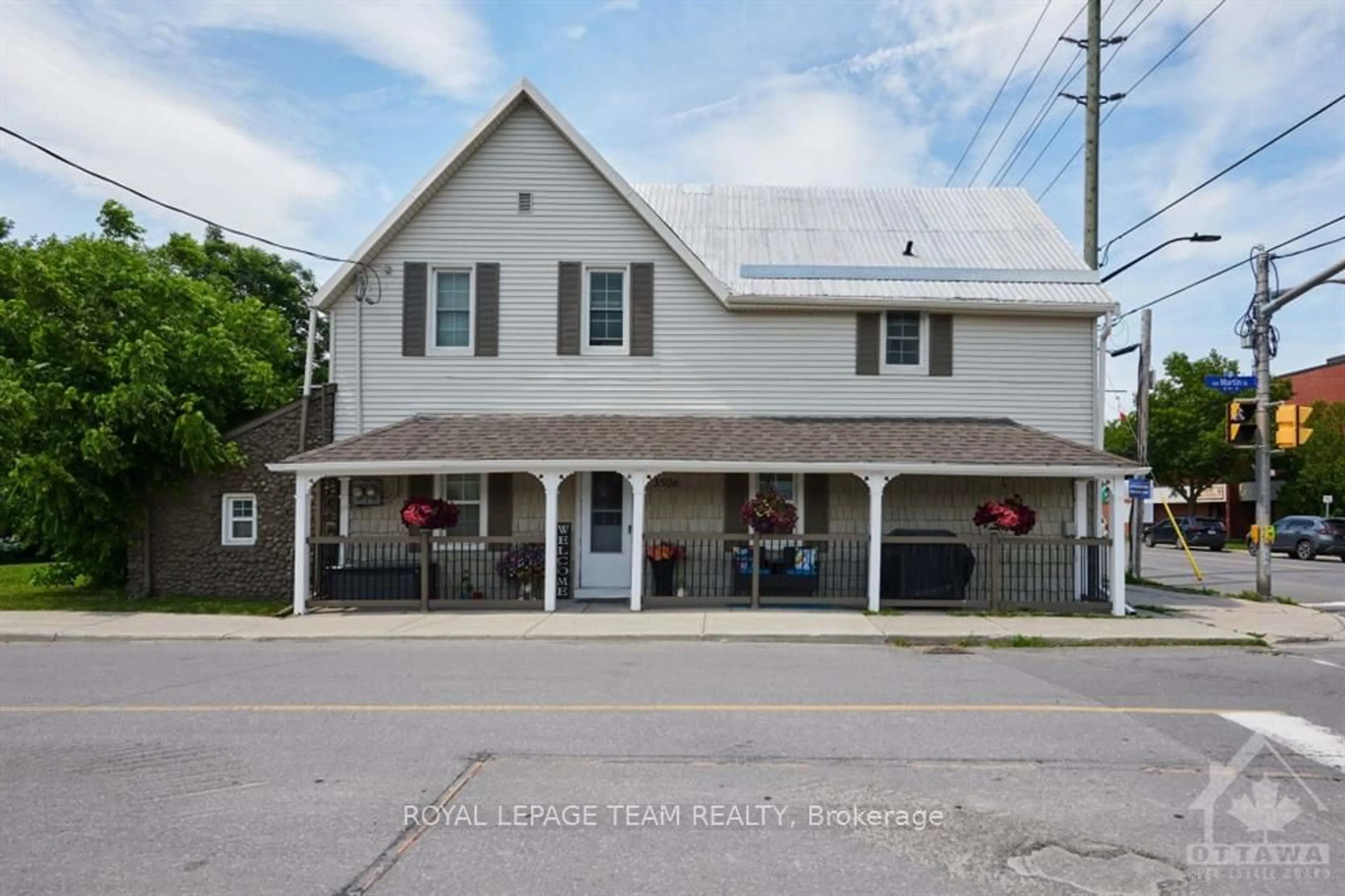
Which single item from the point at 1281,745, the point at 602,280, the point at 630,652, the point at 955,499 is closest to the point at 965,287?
the point at 955,499

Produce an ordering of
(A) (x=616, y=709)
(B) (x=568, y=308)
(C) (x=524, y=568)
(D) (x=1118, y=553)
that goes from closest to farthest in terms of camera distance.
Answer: (A) (x=616, y=709) → (D) (x=1118, y=553) → (C) (x=524, y=568) → (B) (x=568, y=308)

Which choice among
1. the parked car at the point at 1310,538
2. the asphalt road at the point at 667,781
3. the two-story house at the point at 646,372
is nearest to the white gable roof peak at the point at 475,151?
the two-story house at the point at 646,372

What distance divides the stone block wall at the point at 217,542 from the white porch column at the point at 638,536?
570 cm

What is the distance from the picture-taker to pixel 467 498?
16.7 m

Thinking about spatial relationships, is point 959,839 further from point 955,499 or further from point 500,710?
point 955,499

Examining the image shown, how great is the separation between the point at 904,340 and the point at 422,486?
871 centimetres

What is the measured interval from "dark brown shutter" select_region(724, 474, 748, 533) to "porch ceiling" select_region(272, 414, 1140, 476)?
0.85 m

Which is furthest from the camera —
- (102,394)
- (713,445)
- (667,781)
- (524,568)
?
(102,394)

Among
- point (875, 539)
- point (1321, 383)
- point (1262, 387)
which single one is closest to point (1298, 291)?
point (1262, 387)

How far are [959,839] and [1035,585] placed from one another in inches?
478

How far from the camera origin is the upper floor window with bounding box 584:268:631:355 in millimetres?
17188

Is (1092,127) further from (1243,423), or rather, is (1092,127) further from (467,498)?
(467,498)

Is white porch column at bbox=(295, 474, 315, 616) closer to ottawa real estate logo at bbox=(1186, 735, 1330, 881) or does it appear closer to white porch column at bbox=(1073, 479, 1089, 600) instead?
white porch column at bbox=(1073, 479, 1089, 600)

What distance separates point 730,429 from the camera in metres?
16.3
